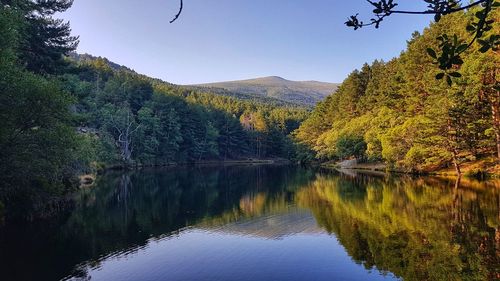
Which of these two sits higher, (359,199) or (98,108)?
(98,108)

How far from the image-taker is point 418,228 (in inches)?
941

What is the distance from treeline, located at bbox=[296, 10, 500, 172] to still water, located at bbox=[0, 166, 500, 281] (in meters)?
9.04

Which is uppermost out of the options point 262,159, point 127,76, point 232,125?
point 127,76

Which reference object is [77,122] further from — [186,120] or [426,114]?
[186,120]

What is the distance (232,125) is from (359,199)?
97393 millimetres

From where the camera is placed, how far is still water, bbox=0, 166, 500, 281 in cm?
1772

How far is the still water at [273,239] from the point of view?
17719 millimetres

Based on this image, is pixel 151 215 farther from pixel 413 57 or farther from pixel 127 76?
pixel 127 76

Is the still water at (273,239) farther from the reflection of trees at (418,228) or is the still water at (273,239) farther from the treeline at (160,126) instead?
the treeline at (160,126)

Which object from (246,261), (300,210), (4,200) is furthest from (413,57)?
(4,200)

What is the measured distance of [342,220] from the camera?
93.5 ft

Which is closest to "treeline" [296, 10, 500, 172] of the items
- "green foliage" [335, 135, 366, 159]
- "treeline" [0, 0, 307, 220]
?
"green foliage" [335, 135, 366, 159]

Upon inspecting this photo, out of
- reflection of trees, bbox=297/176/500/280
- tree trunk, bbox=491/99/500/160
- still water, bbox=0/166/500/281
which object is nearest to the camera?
reflection of trees, bbox=297/176/500/280

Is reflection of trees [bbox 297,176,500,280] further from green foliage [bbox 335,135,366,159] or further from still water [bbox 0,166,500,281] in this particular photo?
green foliage [bbox 335,135,366,159]
